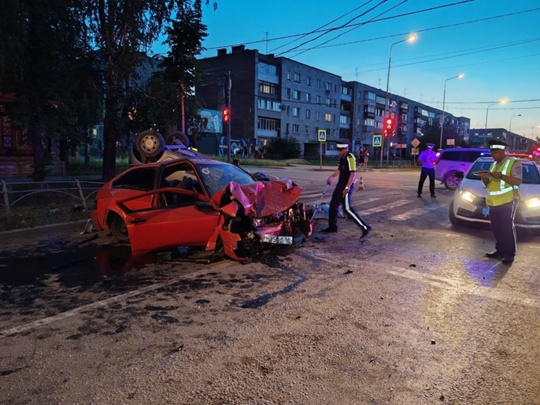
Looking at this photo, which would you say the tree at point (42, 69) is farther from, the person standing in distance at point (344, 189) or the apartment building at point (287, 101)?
the apartment building at point (287, 101)

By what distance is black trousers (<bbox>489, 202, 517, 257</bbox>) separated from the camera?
212 inches

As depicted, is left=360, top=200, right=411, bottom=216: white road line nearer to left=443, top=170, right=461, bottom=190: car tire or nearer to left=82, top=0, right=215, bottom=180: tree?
left=443, top=170, right=461, bottom=190: car tire

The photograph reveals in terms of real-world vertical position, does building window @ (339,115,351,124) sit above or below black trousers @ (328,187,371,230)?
above

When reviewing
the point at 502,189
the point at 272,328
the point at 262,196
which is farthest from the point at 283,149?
the point at 272,328

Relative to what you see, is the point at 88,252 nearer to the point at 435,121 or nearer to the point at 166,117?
the point at 166,117

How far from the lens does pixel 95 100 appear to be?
11.8 meters

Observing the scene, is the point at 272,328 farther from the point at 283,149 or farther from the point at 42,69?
the point at 283,149

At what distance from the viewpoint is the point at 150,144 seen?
356 inches

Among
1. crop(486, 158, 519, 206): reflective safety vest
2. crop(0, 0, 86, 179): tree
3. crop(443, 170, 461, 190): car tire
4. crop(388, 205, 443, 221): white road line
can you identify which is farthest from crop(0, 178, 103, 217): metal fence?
crop(443, 170, 461, 190): car tire

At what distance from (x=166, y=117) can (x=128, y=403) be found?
36.7 ft

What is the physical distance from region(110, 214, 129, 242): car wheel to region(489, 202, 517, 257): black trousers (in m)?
5.86

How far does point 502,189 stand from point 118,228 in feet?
20.0

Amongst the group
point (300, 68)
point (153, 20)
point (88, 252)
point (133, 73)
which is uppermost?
point (300, 68)

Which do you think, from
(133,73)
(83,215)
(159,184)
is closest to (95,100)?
(133,73)
